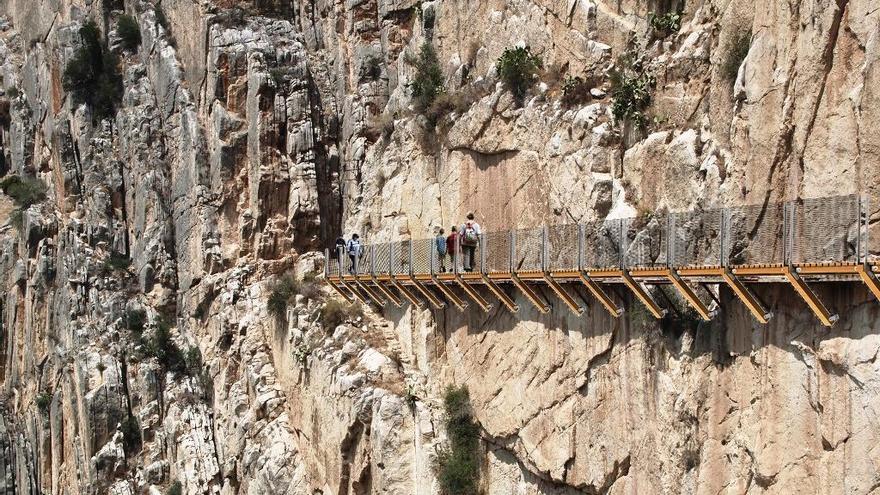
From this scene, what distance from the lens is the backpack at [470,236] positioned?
20359 mm

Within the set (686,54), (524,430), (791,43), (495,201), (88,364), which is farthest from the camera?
(88,364)

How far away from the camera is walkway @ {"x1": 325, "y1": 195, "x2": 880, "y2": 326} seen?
1193cm

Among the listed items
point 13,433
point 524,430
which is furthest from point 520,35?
point 13,433

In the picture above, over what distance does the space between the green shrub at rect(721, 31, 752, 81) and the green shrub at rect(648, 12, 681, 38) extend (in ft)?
7.96

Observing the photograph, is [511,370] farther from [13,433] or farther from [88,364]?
[13,433]

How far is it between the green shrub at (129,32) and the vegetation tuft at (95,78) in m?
0.79

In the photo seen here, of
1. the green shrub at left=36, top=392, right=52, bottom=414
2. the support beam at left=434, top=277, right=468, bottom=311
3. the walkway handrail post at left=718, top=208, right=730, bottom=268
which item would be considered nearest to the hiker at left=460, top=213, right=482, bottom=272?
the support beam at left=434, top=277, right=468, bottom=311

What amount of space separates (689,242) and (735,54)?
3.11 meters

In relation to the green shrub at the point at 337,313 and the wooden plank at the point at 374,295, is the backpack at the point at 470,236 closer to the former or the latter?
the wooden plank at the point at 374,295

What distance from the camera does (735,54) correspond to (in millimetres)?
15500

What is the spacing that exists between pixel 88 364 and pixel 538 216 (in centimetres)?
2279

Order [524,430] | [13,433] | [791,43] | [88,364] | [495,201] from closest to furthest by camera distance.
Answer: [791,43], [524,430], [495,201], [88,364], [13,433]

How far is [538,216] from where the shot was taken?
66.6 ft

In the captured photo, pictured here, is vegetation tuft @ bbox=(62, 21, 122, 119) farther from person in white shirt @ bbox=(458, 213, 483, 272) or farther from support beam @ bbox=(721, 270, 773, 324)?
support beam @ bbox=(721, 270, 773, 324)
